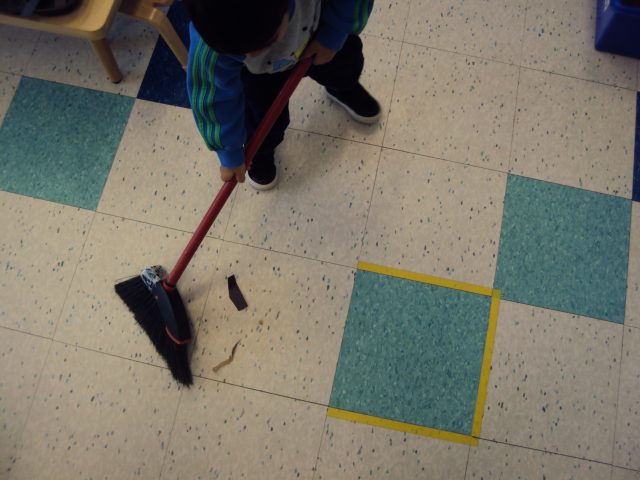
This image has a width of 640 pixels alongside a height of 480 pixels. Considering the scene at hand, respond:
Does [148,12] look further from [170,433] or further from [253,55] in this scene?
[170,433]

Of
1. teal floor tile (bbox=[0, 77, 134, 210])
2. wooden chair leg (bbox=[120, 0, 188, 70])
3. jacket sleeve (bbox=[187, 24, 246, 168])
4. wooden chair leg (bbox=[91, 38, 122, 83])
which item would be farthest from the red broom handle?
wooden chair leg (bbox=[91, 38, 122, 83])

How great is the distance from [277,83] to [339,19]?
0.75 feet

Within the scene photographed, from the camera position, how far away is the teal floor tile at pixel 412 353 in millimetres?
1410

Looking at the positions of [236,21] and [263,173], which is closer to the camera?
[236,21]

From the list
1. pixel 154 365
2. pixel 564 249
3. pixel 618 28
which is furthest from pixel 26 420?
pixel 618 28

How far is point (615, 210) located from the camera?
1.54m

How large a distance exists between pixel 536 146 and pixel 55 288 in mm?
1455

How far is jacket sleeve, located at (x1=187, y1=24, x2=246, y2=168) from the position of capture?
896 mm

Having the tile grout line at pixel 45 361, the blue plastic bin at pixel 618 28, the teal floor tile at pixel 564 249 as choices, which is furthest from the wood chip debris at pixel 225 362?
the blue plastic bin at pixel 618 28

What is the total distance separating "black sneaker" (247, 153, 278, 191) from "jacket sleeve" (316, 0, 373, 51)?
0.44m

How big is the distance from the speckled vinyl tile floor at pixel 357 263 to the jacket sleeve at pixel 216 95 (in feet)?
1.63

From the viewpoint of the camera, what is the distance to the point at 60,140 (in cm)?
158

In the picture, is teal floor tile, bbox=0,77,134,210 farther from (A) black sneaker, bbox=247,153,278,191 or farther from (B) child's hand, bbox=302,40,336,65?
(B) child's hand, bbox=302,40,336,65

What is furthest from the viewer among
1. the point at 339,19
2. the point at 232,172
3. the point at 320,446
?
the point at 320,446
